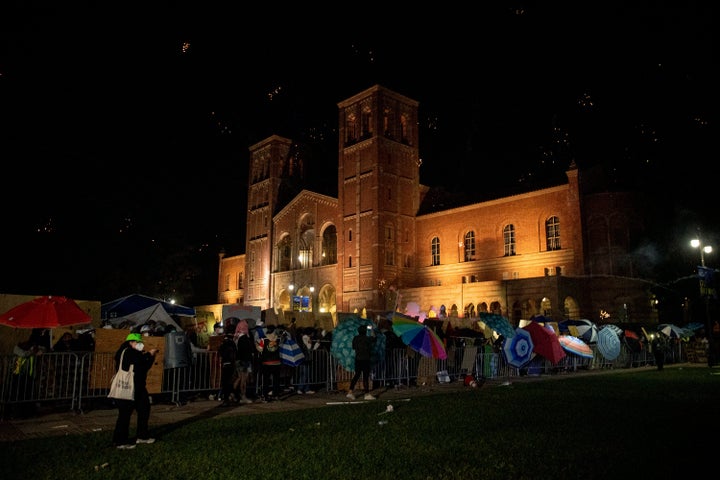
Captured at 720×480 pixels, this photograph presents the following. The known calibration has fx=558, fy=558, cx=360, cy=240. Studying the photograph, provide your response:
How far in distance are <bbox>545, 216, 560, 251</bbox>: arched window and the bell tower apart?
37.8 feet

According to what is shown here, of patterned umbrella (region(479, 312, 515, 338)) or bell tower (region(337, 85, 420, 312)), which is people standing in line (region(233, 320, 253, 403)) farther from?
bell tower (region(337, 85, 420, 312))

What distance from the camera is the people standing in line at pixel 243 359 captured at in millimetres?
11711

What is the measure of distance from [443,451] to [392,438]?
970 mm

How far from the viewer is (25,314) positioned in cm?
1024

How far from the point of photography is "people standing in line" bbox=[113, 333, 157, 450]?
6.95 metres

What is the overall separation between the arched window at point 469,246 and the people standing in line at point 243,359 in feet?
106

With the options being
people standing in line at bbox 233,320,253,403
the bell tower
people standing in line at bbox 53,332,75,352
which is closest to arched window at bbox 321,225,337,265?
the bell tower

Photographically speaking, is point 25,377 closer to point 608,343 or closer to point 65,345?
point 65,345

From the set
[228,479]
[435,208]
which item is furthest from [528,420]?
[435,208]

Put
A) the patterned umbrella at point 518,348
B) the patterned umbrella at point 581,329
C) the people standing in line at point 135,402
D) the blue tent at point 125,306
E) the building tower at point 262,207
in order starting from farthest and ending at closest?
the building tower at point 262,207 → the patterned umbrella at point 581,329 → the blue tent at point 125,306 → the patterned umbrella at point 518,348 → the people standing in line at point 135,402

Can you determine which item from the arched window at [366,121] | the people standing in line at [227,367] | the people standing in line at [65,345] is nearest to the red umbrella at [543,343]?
the people standing in line at [227,367]

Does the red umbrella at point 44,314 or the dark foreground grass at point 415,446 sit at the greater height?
the red umbrella at point 44,314

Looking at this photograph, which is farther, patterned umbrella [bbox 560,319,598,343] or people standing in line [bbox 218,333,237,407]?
patterned umbrella [bbox 560,319,598,343]

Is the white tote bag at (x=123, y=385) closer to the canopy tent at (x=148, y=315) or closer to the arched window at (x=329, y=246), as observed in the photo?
the canopy tent at (x=148, y=315)
